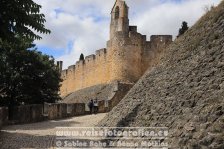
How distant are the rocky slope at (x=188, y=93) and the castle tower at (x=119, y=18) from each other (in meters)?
27.7

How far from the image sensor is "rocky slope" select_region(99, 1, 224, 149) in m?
11.1

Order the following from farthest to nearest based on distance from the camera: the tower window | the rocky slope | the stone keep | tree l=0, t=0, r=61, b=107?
the tower window, the stone keep, tree l=0, t=0, r=61, b=107, the rocky slope

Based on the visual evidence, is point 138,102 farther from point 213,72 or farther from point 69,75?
point 69,75

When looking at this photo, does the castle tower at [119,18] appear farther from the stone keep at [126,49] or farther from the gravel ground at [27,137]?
the gravel ground at [27,137]

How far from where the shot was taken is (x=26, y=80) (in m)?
33.1

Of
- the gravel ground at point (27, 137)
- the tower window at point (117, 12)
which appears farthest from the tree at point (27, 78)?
the tower window at point (117, 12)

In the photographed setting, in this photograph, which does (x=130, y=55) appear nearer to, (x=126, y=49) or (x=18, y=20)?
(x=126, y=49)

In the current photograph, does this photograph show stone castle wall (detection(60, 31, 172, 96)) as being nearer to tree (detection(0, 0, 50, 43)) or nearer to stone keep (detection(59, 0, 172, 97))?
stone keep (detection(59, 0, 172, 97))

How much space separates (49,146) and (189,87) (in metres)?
6.46

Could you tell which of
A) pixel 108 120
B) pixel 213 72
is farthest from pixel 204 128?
pixel 108 120

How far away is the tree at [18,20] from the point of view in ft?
47.9

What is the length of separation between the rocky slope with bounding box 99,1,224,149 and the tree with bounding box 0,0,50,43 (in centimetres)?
383

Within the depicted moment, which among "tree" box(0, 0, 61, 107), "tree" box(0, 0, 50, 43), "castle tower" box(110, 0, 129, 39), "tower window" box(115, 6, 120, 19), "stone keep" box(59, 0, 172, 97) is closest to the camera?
"tree" box(0, 0, 50, 43)

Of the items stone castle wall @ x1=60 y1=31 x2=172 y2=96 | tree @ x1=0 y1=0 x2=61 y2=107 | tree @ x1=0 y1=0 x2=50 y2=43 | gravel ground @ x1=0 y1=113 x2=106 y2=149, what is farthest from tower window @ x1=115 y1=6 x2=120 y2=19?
tree @ x1=0 y1=0 x2=50 y2=43
